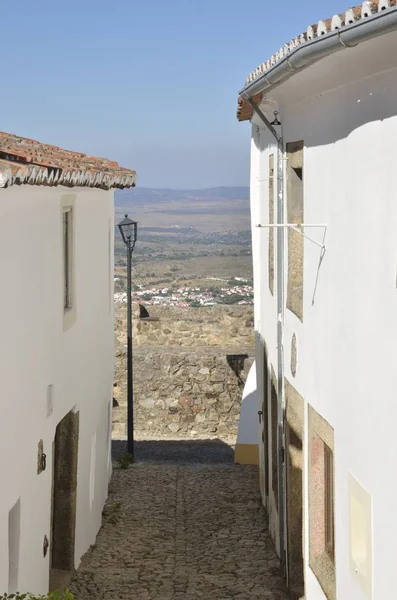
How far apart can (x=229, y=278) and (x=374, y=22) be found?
44112 millimetres

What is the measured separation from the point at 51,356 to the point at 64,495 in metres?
2.31

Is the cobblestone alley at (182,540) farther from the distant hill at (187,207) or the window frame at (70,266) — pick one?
the distant hill at (187,207)

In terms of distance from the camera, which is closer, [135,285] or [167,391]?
[167,391]

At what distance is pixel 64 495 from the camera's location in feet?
33.6

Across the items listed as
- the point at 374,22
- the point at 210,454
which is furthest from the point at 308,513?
the point at 210,454

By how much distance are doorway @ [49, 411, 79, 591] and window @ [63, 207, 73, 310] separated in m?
1.19

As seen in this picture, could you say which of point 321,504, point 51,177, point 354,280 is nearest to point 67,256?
point 51,177

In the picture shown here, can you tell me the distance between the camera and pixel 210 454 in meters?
17.8

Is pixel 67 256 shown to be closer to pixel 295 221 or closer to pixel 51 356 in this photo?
pixel 51 356

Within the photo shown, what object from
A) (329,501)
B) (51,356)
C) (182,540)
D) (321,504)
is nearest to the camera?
(329,501)

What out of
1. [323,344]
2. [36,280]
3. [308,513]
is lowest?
[308,513]

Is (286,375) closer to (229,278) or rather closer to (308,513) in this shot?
(308,513)

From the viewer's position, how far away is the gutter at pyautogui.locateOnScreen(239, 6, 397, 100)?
4402mm

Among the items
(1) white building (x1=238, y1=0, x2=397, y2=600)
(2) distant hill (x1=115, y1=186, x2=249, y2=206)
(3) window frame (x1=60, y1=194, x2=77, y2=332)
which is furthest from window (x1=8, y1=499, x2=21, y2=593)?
(2) distant hill (x1=115, y1=186, x2=249, y2=206)
